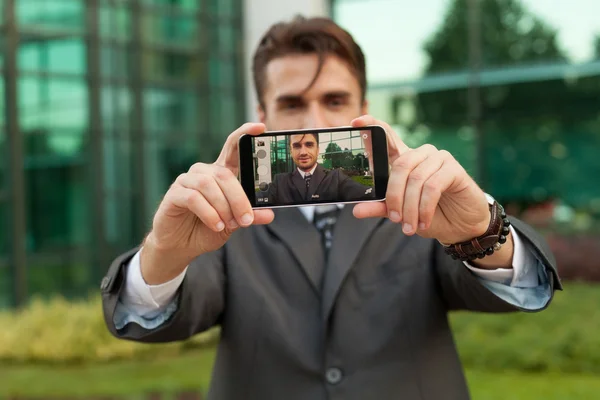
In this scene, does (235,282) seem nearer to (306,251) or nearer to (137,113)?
Answer: (306,251)

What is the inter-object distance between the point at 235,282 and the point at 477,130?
13.3 metres

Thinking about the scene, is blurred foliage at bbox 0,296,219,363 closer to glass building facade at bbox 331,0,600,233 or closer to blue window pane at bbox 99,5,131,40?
blue window pane at bbox 99,5,131,40

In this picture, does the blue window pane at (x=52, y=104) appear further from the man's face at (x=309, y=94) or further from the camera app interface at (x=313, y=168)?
the camera app interface at (x=313, y=168)

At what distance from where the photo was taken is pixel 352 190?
1866 mm

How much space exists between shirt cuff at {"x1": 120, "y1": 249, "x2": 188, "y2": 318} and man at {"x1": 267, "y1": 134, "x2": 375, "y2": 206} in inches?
16.4

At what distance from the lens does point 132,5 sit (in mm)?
13758

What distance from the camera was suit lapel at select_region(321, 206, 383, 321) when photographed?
219 centimetres

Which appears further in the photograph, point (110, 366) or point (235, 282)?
point (110, 366)

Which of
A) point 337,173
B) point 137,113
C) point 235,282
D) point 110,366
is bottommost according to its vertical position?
point 110,366

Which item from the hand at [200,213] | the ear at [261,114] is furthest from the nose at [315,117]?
the hand at [200,213]

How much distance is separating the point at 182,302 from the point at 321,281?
1.41 feet

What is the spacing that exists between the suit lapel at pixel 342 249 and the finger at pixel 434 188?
491 millimetres

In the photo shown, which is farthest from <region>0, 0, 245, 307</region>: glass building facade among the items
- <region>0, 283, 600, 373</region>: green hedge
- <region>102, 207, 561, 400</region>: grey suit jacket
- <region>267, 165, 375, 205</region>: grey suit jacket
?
<region>267, 165, 375, 205</region>: grey suit jacket

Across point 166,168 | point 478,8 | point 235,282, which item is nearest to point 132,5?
point 166,168
